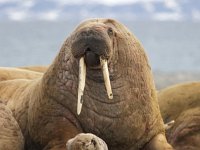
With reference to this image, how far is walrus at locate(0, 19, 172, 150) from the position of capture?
24.3 ft

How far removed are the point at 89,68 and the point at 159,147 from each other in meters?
0.94

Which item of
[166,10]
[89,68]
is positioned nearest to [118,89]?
[89,68]

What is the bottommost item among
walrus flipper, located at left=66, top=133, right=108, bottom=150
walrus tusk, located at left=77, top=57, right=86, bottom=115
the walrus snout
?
walrus flipper, located at left=66, top=133, right=108, bottom=150

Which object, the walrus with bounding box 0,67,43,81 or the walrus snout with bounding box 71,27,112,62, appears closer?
the walrus snout with bounding box 71,27,112,62

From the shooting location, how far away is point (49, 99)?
25.5 feet

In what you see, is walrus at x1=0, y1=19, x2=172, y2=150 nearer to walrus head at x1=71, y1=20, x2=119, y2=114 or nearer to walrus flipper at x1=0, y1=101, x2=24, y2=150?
walrus head at x1=71, y1=20, x2=119, y2=114

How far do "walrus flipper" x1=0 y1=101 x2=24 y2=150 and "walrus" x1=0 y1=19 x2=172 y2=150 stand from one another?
0.80ft

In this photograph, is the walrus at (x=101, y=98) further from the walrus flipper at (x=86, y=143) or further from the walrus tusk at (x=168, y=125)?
the walrus flipper at (x=86, y=143)

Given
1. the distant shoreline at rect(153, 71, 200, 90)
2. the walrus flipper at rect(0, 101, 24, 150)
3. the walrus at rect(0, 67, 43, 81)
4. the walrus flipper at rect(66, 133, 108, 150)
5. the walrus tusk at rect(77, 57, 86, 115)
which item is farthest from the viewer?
the distant shoreline at rect(153, 71, 200, 90)

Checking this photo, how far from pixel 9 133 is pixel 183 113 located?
2.42m

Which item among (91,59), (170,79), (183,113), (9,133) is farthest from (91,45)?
(170,79)

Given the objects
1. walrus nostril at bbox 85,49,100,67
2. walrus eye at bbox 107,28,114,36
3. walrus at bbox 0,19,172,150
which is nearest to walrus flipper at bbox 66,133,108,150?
walrus at bbox 0,19,172,150

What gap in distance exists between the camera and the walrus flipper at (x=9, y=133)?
7324 millimetres

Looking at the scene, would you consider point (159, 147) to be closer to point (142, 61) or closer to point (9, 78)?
point (142, 61)
